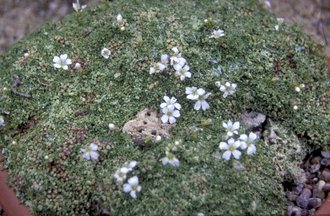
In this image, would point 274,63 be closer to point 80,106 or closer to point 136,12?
point 136,12

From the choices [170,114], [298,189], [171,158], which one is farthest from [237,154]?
[298,189]

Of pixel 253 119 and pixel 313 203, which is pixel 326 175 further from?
pixel 253 119

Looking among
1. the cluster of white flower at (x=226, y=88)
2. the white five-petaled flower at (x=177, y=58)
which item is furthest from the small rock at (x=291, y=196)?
the white five-petaled flower at (x=177, y=58)

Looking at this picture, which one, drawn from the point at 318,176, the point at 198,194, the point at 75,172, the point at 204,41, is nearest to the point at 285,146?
the point at 318,176

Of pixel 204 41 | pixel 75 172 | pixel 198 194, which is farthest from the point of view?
pixel 204 41

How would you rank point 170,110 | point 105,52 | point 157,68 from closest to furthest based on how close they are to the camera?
point 170,110 → point 157,68 → point 105,52

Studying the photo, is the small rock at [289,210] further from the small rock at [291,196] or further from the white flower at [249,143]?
the white flower at [249,143]

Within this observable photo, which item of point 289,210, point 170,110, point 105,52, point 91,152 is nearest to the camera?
point 91,152
